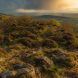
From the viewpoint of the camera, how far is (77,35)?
35375 millimetres

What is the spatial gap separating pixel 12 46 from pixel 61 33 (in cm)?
743

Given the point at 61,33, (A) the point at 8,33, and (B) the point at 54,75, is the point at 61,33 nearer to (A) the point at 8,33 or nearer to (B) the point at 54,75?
(A) the point at 8,33

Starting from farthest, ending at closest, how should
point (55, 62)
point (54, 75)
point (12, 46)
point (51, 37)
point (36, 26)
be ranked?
point (36, 26), point (51, 37), point (12, 46), point (55, 62), point (54, 75)

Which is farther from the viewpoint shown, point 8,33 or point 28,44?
point 8,33

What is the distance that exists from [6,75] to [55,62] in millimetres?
5771

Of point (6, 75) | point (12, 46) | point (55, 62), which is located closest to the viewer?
point (6, 75)

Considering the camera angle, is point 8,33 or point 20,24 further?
point 20,24

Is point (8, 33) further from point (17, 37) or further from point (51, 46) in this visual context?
point (51, 46)

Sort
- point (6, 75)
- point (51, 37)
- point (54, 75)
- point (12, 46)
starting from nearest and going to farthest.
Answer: point (6, 75) < point (54, 75) < point (12, 46) < point (51, 37)

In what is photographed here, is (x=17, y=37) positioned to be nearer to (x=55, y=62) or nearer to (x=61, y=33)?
(x=61, y=33)

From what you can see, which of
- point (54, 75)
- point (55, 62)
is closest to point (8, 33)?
point (55, 62)

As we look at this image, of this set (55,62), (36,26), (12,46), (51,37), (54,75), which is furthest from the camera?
(36,26)

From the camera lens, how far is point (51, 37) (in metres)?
33.4

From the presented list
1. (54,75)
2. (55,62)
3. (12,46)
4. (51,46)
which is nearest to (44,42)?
(51,46)
